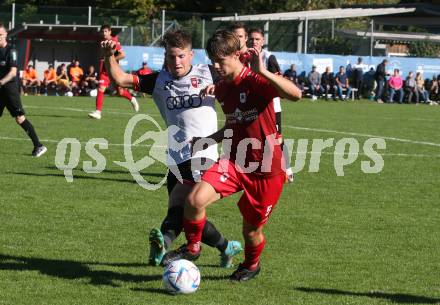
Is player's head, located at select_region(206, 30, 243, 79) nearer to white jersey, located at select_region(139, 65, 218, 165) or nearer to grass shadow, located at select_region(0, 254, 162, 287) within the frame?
white jersey, located at select_region(139, 65, 218, 165)

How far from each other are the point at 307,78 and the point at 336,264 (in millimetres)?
33863

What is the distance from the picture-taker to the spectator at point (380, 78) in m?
41.4

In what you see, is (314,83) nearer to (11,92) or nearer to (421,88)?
(421,88)

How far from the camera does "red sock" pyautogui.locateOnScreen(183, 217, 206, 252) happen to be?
7.09m

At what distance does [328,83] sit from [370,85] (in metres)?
3.12

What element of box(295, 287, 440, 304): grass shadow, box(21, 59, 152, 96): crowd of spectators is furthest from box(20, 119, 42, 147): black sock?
box(21, 59, 152, 96): crowd of spectators

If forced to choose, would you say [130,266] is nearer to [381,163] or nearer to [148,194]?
[148,194]

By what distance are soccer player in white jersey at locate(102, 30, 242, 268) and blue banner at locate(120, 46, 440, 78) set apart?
30896 mm

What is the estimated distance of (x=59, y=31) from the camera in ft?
141

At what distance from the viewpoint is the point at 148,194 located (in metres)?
11.7

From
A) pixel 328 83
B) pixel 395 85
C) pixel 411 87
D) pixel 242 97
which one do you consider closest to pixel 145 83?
pixel 242 97

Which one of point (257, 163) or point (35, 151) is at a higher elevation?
point (257, 163)

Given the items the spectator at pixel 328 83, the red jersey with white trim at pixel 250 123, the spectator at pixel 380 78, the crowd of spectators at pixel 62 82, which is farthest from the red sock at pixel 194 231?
the spectator at pixel 380 78

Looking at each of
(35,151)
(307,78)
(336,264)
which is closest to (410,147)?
(35,151)
